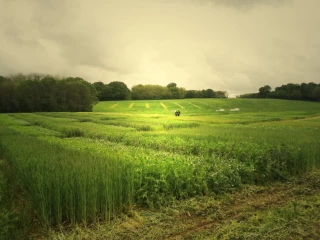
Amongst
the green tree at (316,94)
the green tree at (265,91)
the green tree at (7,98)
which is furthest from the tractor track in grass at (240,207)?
the green tree at (7,98)

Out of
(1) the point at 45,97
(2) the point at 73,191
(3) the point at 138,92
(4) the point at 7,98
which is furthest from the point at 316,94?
(4) the point at 7,98

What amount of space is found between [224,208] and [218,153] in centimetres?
429

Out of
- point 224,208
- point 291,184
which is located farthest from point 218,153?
point 224,208

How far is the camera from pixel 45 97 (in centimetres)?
4703

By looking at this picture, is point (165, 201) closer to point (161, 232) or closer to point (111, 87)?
point (161, 232)

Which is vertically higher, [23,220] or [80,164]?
[80,164]

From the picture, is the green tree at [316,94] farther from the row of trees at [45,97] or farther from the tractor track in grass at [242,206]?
the row of trees at [45,97]

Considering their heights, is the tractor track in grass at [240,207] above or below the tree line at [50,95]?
below

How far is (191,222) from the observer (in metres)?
5.25

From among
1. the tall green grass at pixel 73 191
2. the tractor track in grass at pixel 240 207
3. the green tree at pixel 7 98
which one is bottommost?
the tractor track in grass at pixel 240 207

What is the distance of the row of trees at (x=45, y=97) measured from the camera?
46156mm

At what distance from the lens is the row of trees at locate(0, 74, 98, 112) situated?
46156 millimetres

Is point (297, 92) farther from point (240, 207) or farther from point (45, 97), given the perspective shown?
point (45, 97)

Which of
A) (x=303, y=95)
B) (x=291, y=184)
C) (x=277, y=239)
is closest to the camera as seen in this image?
(x=277, y=239)
